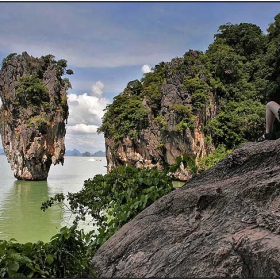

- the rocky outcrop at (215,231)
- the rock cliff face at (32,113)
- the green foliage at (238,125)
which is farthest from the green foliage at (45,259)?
the rock cliff face at (32,113)

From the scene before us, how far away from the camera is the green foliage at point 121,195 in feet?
7.48

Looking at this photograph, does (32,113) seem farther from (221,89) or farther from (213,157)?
(221,89)

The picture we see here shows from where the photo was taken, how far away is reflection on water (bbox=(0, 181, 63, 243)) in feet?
35.4

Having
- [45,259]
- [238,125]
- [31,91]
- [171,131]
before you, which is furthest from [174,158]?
[45,259]

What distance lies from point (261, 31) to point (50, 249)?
3204 cm

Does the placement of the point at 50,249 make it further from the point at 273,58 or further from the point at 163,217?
the point at 273,58

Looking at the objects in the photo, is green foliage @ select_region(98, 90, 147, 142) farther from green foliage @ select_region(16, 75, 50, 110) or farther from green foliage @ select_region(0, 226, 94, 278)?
green foliage @ select_region(0, 226, 94, 278)

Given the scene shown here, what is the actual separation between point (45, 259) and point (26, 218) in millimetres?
13223

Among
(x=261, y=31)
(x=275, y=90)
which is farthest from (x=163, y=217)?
(x=261, y=31)

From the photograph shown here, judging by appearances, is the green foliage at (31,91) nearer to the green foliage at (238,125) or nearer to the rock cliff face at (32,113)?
the rock cliff face at (32,113)

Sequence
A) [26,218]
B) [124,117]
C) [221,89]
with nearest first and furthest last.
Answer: [26,218] → [221,89] → [124,117]

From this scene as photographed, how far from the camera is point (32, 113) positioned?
28.0 meters

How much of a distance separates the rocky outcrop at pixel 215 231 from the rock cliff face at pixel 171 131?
70.3 feet

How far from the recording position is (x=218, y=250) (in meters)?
1.32
